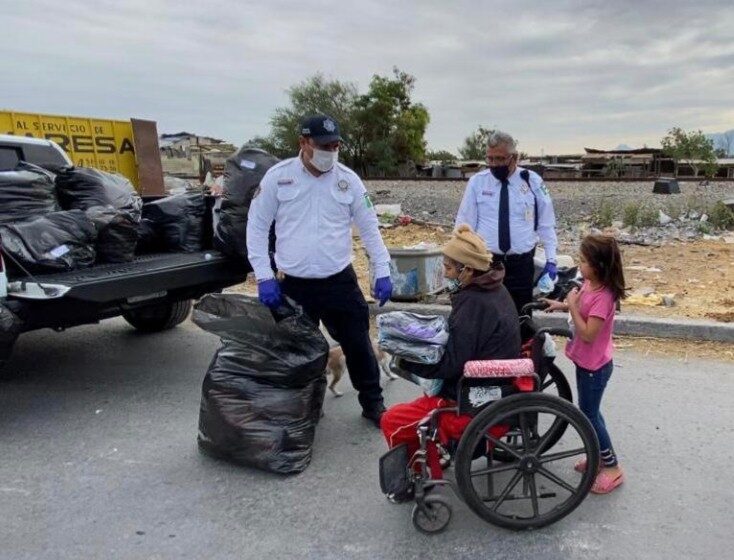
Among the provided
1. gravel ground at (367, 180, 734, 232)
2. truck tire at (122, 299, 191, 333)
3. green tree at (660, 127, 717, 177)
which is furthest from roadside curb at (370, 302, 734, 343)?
green tree at (660, 127, 717, 177)

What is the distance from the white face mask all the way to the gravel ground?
32.1ft

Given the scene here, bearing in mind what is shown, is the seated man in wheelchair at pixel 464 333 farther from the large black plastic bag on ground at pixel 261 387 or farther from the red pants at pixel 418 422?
the large black plastic bag on ground at pixel 261 387

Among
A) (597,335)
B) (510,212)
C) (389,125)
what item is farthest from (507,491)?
(389,125)

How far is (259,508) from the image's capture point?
296cm

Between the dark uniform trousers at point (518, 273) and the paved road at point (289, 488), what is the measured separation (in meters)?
0.92

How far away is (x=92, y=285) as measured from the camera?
371cm

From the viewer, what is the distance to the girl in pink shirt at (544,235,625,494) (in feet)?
8.93

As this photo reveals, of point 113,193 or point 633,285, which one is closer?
point 113,193

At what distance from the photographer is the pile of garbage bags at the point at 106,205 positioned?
423 cm

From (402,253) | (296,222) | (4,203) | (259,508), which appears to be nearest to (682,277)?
(402,253)

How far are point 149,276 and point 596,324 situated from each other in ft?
9.15

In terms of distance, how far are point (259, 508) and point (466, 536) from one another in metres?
0.98

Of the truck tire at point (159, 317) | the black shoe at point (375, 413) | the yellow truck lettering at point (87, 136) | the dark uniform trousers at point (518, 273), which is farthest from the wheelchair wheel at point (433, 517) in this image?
the yellow truck lettering at point (87, 136)

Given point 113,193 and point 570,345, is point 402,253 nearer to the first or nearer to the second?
point 113,193
